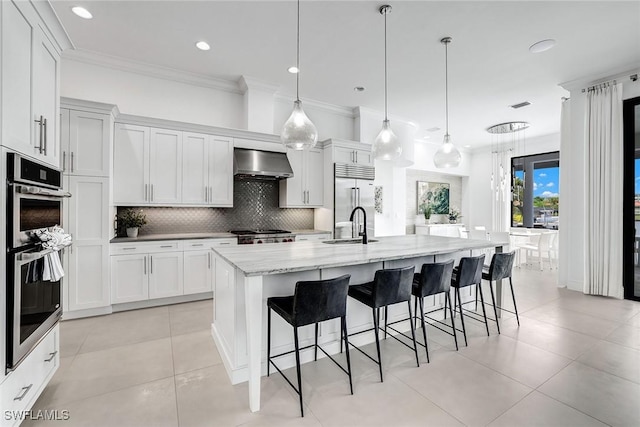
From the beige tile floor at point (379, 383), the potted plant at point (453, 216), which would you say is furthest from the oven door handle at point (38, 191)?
the potted plant at point (453, 216)

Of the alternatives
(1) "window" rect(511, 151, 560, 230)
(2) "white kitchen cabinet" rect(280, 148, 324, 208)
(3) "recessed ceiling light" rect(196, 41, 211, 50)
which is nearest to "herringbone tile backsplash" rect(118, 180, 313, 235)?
(2) "white kitchen cabinet" rect(280, 148, 324, 208)

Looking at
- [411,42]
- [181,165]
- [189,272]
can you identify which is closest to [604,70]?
[411,42]

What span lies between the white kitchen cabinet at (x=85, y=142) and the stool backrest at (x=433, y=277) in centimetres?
378

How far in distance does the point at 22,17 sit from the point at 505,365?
4.12 m

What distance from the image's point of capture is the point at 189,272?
404cm

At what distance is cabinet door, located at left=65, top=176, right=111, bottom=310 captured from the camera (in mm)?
3391

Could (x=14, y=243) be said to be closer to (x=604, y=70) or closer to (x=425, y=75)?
(x=425, y=75)

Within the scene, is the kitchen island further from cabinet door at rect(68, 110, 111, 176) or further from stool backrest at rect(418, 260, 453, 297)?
cabinet door at rect(68, 110, 111, 176)

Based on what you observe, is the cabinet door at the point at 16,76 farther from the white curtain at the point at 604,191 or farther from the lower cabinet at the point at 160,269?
the white curtain at the point at 604,191

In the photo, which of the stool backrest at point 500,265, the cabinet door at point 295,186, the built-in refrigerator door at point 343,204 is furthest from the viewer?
the built-in refrigerator door at point 343,204

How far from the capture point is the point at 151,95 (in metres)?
4.29

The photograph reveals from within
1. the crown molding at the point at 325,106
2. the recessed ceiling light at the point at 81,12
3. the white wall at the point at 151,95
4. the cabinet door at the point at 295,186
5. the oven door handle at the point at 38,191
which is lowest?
the oven door handle at the point at 38,191

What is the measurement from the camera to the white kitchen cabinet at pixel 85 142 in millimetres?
3363

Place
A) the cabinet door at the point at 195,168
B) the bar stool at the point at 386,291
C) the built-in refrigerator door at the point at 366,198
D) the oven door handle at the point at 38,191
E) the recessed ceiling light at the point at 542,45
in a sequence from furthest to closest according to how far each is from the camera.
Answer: the built-in refrigerator door at the point at 366,198, the cabinet door at the point at 195,168, the recessed ceiling light at the point at 542,45, the bar stool at the point at 386,291, the oven door handle at the point at 38,191
